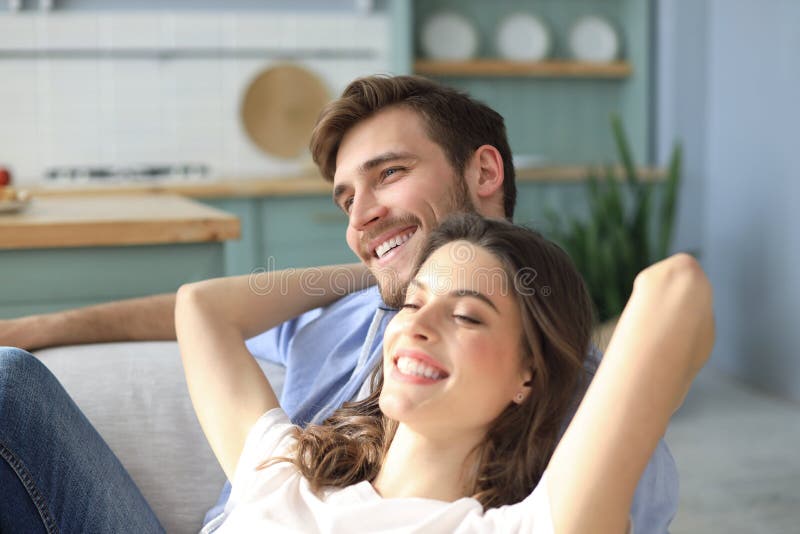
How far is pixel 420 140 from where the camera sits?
1754 mm

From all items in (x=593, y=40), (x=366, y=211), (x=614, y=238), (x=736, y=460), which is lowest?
(x=736, y=460)

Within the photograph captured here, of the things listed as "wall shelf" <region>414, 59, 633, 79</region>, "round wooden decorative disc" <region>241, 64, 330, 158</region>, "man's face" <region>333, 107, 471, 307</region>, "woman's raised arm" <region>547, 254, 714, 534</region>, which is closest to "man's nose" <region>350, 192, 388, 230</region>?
"man's face" <region>333, 107, 471, 307</region>

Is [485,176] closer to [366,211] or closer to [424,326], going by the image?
[366,211]

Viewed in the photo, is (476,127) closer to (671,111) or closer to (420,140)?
(420,140)

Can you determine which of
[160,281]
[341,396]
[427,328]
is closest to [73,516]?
[341,396]

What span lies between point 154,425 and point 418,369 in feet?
2.56

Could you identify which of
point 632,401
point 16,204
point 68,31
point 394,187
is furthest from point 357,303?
point 68,31

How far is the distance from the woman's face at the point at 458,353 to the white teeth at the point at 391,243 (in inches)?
Result: 19.7

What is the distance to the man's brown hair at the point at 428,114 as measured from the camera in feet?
5.75

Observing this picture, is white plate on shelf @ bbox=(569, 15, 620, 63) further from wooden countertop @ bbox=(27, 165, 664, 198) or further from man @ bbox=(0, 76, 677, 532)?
man @ bbox=(0, 76, 677, 532)

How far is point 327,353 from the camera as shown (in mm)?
1743

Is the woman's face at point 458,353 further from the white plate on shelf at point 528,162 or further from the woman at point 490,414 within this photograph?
the white plate on shelf at point 528,162

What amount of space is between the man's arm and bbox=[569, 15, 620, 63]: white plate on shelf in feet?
11.2

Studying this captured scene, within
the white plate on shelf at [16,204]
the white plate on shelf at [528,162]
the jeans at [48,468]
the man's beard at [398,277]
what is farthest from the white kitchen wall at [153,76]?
the jeans at [48,468]
